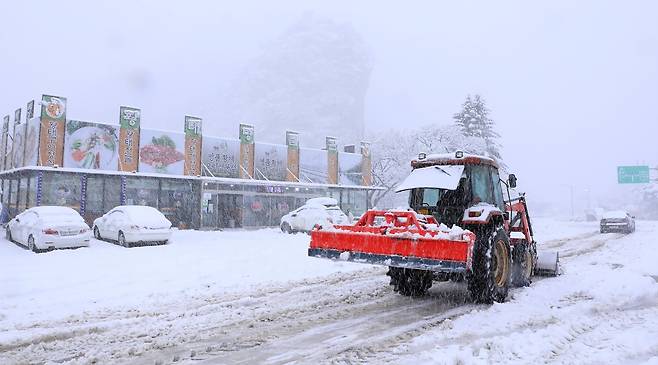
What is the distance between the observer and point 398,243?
6.82 meters

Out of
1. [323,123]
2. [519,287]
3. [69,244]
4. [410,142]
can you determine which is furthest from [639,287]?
[323,123]

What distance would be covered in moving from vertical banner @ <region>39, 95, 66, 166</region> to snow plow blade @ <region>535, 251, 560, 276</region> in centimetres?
2164

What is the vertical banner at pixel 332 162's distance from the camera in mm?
34544

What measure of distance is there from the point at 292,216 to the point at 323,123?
103 m

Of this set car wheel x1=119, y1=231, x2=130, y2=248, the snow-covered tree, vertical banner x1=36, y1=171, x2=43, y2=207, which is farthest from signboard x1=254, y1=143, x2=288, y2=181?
the snow-covered tree

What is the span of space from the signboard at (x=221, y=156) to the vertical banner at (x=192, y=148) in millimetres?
486

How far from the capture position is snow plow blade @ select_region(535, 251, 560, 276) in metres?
10.5

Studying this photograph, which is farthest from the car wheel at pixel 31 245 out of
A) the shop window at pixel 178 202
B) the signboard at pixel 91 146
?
the shop window at pixel 178 202

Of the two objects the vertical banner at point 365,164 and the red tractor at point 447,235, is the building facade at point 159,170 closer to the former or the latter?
the vertical banner at point 365,164

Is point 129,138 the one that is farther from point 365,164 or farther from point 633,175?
point 633,175

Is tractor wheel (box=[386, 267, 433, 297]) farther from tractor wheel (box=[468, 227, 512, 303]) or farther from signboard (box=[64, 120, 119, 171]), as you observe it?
signboard (box=[64, 120, 119, 171])

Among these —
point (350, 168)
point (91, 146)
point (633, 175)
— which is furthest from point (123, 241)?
point (633, 175)

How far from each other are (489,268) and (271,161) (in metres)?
25.2

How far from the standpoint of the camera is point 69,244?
16078 mm
